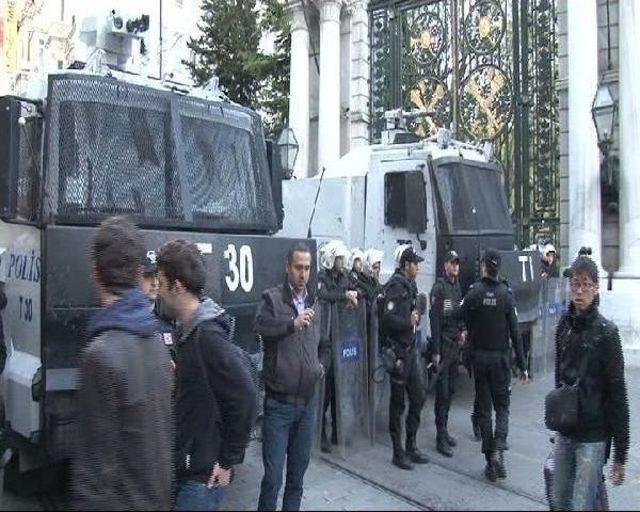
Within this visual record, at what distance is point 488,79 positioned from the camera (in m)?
14.3

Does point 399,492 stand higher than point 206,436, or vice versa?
point 206,436

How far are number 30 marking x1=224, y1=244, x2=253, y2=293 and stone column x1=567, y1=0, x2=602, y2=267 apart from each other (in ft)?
28.2

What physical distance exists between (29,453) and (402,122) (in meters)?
7.68

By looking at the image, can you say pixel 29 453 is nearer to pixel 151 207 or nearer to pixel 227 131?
pixel 151 207

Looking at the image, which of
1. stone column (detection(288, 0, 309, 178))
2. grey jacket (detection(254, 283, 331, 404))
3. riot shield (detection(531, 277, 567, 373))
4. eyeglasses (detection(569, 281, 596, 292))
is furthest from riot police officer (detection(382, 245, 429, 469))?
stone column (detection(288, 0, 309, 178))

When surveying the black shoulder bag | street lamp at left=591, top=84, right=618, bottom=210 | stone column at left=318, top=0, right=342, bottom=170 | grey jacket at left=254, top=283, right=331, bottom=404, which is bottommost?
the black shoulder bag

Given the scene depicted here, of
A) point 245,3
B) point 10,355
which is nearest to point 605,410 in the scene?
point 10,355

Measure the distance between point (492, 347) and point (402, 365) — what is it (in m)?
0.77

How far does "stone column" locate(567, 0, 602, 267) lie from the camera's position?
1182cm

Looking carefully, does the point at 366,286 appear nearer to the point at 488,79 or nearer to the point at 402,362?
the point at 402,362

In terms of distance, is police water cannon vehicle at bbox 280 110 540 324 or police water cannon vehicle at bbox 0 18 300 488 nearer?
police water cannon vehicle at bbox 0 18 300 488

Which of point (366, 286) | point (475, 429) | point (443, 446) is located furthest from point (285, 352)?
point (475, 429)

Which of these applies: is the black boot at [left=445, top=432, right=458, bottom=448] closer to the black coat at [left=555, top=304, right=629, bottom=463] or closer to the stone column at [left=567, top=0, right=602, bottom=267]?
the black coat at [left=555, top=304, right=629, bottom=463]

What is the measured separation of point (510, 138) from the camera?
1383 cm
